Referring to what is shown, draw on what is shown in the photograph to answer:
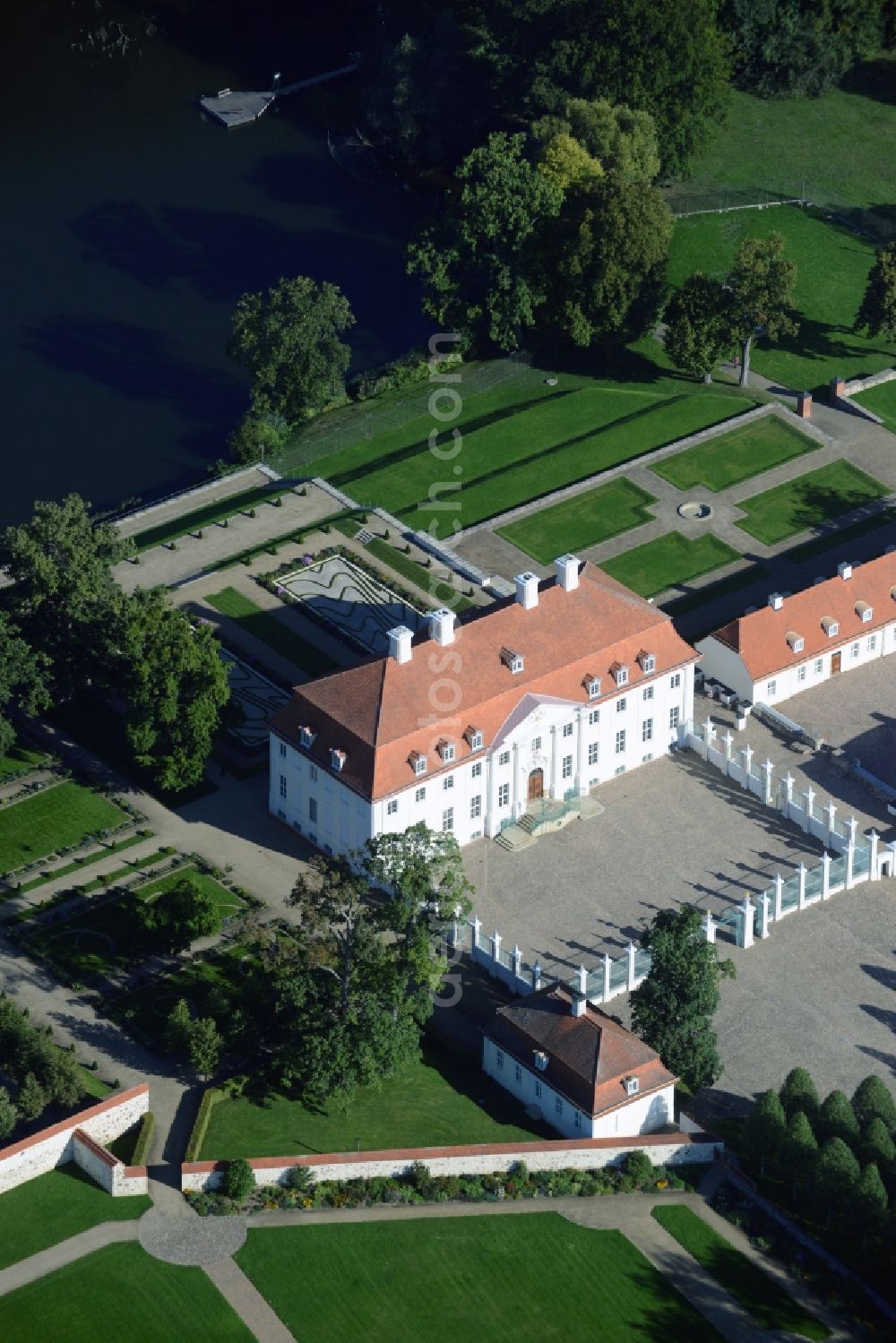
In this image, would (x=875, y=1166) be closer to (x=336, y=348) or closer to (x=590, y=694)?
(x=590, y=694)

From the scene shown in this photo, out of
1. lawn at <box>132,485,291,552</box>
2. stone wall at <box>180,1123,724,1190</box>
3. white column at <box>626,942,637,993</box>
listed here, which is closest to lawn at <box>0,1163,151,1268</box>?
stone wall at <box>180,1123,724,1190</box>

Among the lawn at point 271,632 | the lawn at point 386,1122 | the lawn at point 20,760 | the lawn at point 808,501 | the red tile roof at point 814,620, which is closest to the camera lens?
the lawn at point 386,1122

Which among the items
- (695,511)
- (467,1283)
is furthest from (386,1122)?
(695,511)

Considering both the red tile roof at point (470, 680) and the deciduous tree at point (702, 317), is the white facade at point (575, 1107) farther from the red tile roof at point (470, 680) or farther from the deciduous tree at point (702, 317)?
the deciduous tree at point (702, 317)

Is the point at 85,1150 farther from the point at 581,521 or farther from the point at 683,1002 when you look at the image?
the point at 581,521

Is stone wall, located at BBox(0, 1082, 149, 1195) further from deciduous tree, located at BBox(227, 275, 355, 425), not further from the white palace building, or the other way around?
deciduous tree, located at BBox(227, 275, 355, 425)

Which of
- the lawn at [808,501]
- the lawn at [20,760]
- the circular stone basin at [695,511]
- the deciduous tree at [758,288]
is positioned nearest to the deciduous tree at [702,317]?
the deciduous tree at [758,288]
